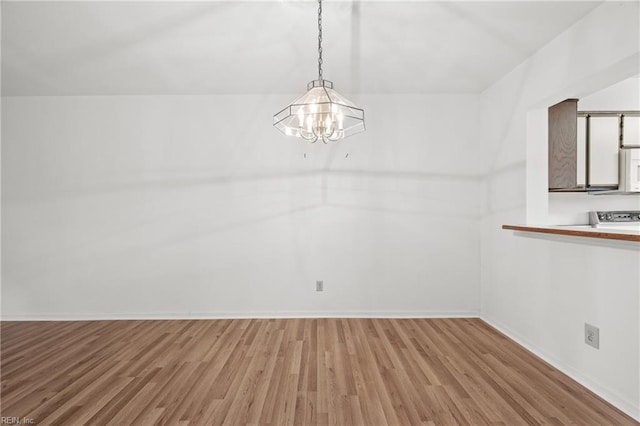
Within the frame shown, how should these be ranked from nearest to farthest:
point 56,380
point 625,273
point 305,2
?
point 625,273
point 305,2
point 56,380

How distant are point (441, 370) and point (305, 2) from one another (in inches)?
Result: 115

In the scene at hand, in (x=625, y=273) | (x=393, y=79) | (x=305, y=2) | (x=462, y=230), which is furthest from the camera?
(x=462, y=230)

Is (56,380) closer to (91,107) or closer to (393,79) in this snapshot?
(91,107)

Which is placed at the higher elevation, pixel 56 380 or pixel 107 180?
pixel 107 180

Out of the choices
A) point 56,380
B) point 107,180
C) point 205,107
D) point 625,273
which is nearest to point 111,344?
point 56,380

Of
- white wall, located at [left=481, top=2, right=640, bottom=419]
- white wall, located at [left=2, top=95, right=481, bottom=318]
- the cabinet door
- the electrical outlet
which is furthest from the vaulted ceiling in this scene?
the electrical outlet

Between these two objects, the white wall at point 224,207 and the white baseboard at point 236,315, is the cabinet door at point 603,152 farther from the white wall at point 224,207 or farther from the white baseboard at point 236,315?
the white baseboard at point 236,315

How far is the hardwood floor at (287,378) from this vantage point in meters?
1.96

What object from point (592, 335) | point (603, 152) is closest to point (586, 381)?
point (592, 335)

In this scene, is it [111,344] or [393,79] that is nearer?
[111,344]

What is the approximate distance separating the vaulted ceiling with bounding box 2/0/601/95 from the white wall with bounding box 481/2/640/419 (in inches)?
9.7

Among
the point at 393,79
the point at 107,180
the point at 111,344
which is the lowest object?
the point at 111,344

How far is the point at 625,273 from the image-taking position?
1.99m

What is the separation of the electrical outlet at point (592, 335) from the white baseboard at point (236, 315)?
1.54 metres
